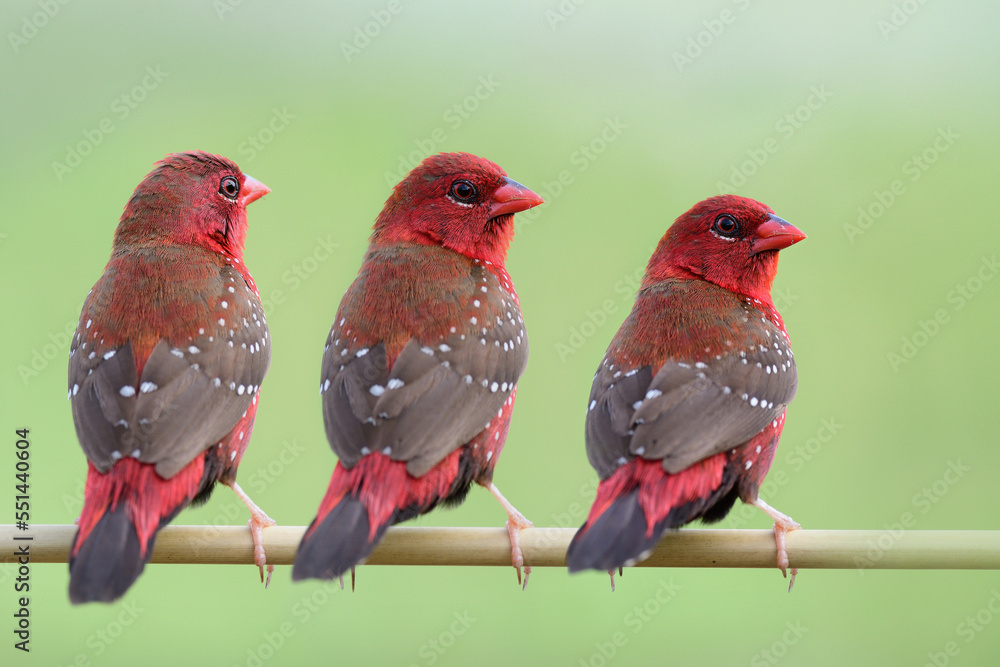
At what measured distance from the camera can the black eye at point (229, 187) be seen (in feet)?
10.3

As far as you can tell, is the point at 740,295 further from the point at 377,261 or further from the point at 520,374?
the point at 377,261

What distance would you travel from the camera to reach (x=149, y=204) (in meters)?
3.09

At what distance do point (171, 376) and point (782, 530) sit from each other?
1643 millimetres

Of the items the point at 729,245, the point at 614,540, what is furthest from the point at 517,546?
the point at 729,245

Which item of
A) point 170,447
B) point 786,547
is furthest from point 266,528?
point 786,547

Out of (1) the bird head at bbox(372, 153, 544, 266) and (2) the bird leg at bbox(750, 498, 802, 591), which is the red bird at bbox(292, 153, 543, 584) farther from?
(2) the bird leg at bbox(750, 498, 802, 591)

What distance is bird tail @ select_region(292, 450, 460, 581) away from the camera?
224 cm

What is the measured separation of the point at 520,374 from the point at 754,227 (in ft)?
3.01

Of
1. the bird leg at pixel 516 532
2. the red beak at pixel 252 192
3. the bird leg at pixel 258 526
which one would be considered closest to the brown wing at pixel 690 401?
the bird leg at pixel 516 532

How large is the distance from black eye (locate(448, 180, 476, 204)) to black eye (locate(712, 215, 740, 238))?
2.55 feet

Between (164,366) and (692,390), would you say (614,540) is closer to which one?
(692,390)

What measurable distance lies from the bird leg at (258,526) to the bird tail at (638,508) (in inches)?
30.6

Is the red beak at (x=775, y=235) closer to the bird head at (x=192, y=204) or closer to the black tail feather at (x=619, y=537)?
the black tail feather at (x=619, y=537)

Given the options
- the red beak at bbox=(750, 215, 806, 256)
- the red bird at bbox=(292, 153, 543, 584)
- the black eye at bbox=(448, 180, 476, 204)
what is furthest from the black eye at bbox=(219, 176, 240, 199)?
the red beak at bbox=(750, 215, 806, 256)
